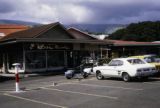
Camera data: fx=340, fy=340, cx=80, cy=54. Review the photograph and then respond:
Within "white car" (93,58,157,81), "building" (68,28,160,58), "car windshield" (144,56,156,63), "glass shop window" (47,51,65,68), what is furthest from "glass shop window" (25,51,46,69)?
"car windshield" (144,56,156,63)

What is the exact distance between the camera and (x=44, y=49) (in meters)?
34.8

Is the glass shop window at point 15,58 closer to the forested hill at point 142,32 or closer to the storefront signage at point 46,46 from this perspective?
the storefront signage at point 46,46

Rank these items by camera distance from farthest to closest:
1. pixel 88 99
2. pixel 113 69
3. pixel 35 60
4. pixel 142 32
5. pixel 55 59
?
pixel 142 32, pixel 55 59, pixel 35 60, pixel 113 69, pixel 88 99

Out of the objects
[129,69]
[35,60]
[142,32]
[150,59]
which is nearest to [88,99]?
[129,69]

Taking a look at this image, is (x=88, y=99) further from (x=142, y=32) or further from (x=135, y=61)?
(x=142, y=32)

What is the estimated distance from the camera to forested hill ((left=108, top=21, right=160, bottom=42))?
94.6 meters

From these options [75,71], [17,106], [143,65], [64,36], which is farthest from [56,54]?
[17,106]

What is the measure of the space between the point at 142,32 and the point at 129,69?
3086 inches

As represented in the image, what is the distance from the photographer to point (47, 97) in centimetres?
1552

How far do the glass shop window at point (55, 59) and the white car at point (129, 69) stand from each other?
14.0m

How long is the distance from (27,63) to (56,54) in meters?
4.12

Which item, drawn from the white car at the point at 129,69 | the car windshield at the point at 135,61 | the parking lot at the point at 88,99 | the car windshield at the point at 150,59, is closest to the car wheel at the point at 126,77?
the white car at the point at 129,69

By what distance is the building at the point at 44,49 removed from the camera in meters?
33.2

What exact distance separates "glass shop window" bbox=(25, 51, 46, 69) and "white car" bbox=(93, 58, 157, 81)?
12890mm
